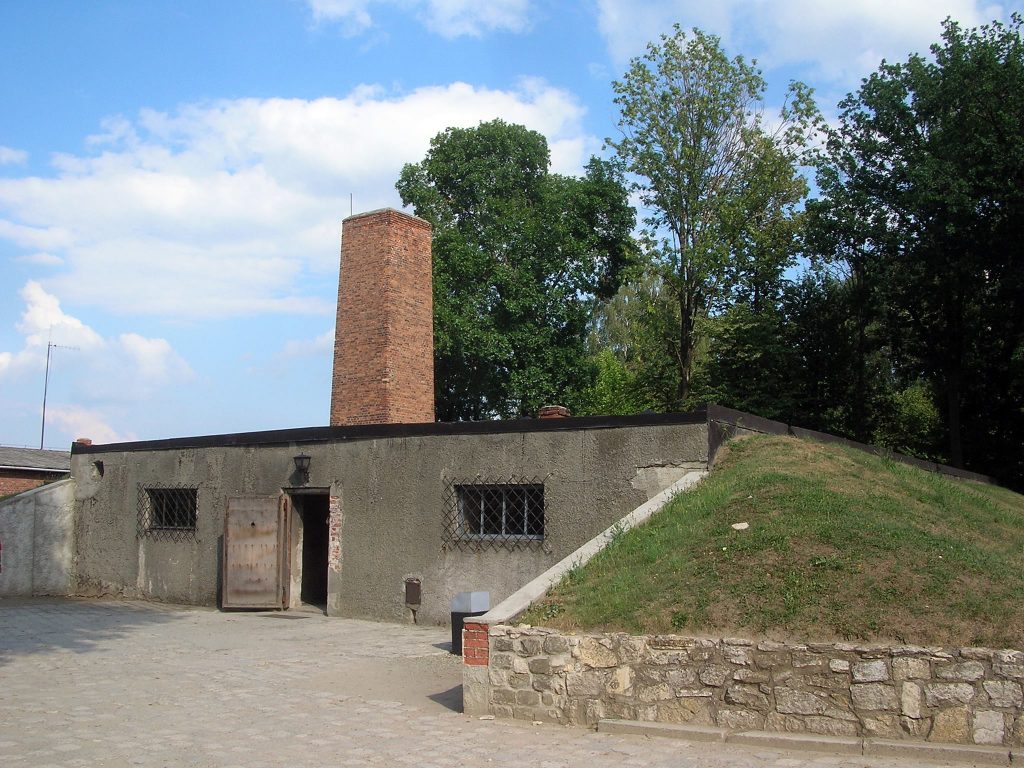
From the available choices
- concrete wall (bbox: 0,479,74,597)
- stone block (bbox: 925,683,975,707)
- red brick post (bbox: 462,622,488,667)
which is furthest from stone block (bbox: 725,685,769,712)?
concrete wall (bbox: 0,479,74,597)

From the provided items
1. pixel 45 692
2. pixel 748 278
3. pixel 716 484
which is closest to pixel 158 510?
pixel 45 692

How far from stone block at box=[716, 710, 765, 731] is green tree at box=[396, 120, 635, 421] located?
2276 cm

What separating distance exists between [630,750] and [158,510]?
1309 centimetres

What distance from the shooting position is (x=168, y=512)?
17188mm

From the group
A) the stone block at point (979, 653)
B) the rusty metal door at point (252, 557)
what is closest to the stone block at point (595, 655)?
the stone block at point (979, 653)

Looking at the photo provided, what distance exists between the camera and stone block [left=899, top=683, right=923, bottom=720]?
21.2 ft

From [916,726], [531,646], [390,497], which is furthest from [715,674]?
[390,497]

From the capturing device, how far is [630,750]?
6633 mm

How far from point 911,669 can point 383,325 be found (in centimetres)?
1144

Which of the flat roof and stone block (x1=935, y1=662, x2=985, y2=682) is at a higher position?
the flat roof

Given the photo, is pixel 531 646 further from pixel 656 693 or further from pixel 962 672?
pixel 962 672

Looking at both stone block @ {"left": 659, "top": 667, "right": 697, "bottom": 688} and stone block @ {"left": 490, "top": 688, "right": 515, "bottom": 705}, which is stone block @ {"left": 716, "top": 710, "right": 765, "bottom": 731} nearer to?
stone block @ {"left": 659, "top": 667, "right": 697, "bottom": 688}

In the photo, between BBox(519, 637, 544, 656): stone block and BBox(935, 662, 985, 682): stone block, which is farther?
BBox(519, 637, 544, 656): stone block

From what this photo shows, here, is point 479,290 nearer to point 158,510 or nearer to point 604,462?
point 158,510
